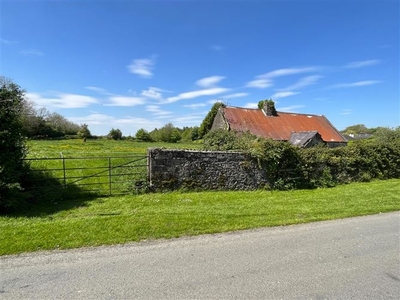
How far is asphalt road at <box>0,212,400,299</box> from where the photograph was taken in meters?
3.30

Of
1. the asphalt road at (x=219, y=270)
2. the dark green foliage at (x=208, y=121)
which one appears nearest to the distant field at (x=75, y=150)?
the asphalt road at (x=219, y=270)

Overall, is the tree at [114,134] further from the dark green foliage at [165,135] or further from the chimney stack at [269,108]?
the chimney stack at [269,108]

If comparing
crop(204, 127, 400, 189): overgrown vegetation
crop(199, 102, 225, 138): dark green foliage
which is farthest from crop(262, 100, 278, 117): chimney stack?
crop(199, 102, 225, 138): dark green foliage

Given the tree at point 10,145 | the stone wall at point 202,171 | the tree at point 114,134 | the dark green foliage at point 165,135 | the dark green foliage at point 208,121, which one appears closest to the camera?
the tree at point 10,145

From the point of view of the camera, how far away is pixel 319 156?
13.0m

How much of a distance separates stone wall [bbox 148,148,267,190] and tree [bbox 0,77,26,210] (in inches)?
182

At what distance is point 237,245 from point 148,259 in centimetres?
184

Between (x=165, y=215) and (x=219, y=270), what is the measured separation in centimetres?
322

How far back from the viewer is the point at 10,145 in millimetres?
7770

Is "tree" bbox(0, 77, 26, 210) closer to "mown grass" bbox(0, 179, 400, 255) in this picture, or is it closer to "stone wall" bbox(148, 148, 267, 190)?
"mown grass" bbox(0, 179, 400, 255)

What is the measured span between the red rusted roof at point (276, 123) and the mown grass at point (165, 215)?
1379 centimetres

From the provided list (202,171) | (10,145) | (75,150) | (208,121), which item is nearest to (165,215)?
(202,171)

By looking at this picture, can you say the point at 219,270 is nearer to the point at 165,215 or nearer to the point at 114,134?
the point at 165,215

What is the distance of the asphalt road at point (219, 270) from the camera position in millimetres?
3297
